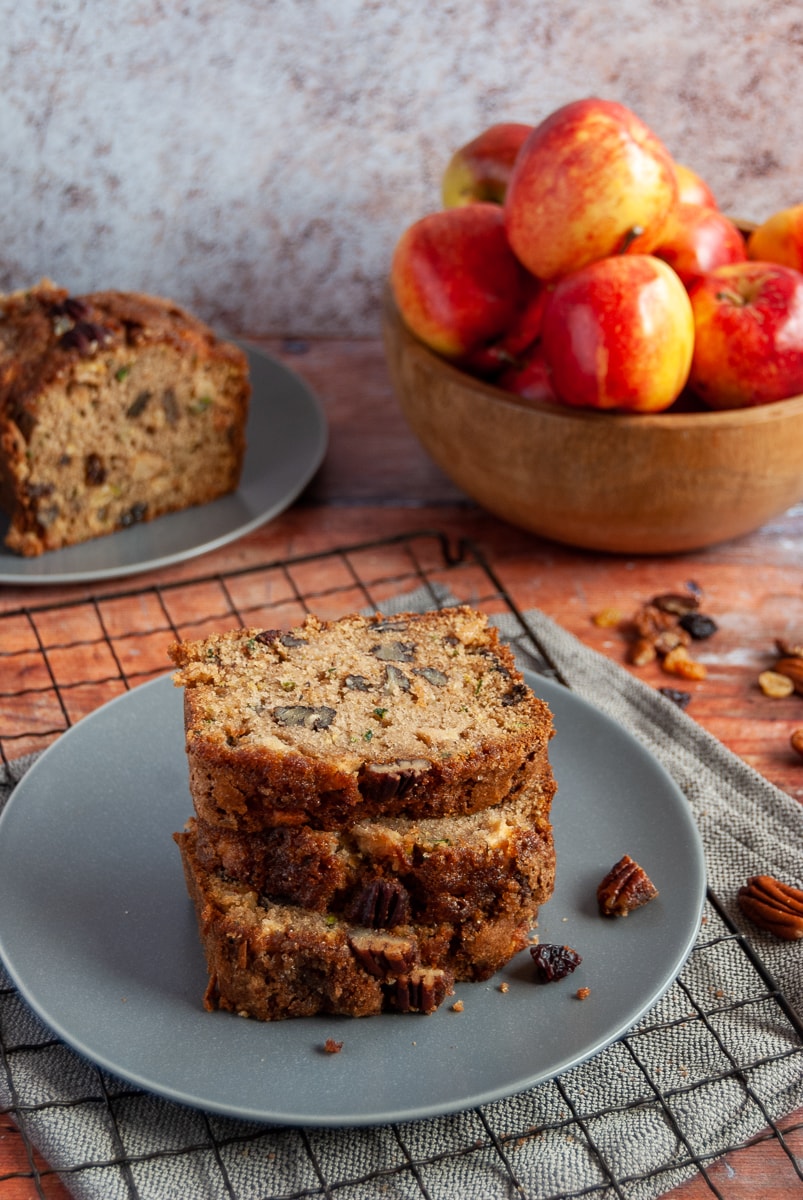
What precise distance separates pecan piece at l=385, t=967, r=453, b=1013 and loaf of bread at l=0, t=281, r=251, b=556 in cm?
140

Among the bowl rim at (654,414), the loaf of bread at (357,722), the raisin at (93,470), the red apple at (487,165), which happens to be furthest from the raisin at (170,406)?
the loaf of bread at (357,722)

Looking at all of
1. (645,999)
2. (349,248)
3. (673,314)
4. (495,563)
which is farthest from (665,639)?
(349,248)

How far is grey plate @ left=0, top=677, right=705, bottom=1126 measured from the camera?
1.38m

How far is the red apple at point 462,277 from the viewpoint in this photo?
244 cm

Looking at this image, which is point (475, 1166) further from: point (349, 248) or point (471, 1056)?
point (349, 248)

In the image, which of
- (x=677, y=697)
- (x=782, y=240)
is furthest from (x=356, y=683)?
(x=782, y=240)

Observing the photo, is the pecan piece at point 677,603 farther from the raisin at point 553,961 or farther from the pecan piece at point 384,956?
the pecan piece at point 384,956

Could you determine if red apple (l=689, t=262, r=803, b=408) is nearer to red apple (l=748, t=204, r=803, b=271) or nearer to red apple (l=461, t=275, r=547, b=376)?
red apple (l=748, t=204, r=803, b=271)

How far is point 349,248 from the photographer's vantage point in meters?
3.33

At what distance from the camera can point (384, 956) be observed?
1.46 m

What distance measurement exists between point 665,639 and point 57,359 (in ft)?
4.29

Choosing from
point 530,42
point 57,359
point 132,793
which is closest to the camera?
point 132,793

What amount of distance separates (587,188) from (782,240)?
1.68 feet

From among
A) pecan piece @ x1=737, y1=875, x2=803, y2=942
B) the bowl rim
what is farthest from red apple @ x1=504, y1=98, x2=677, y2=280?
pecan piece @ x1=737, y1=875, x2=803, y2=942
